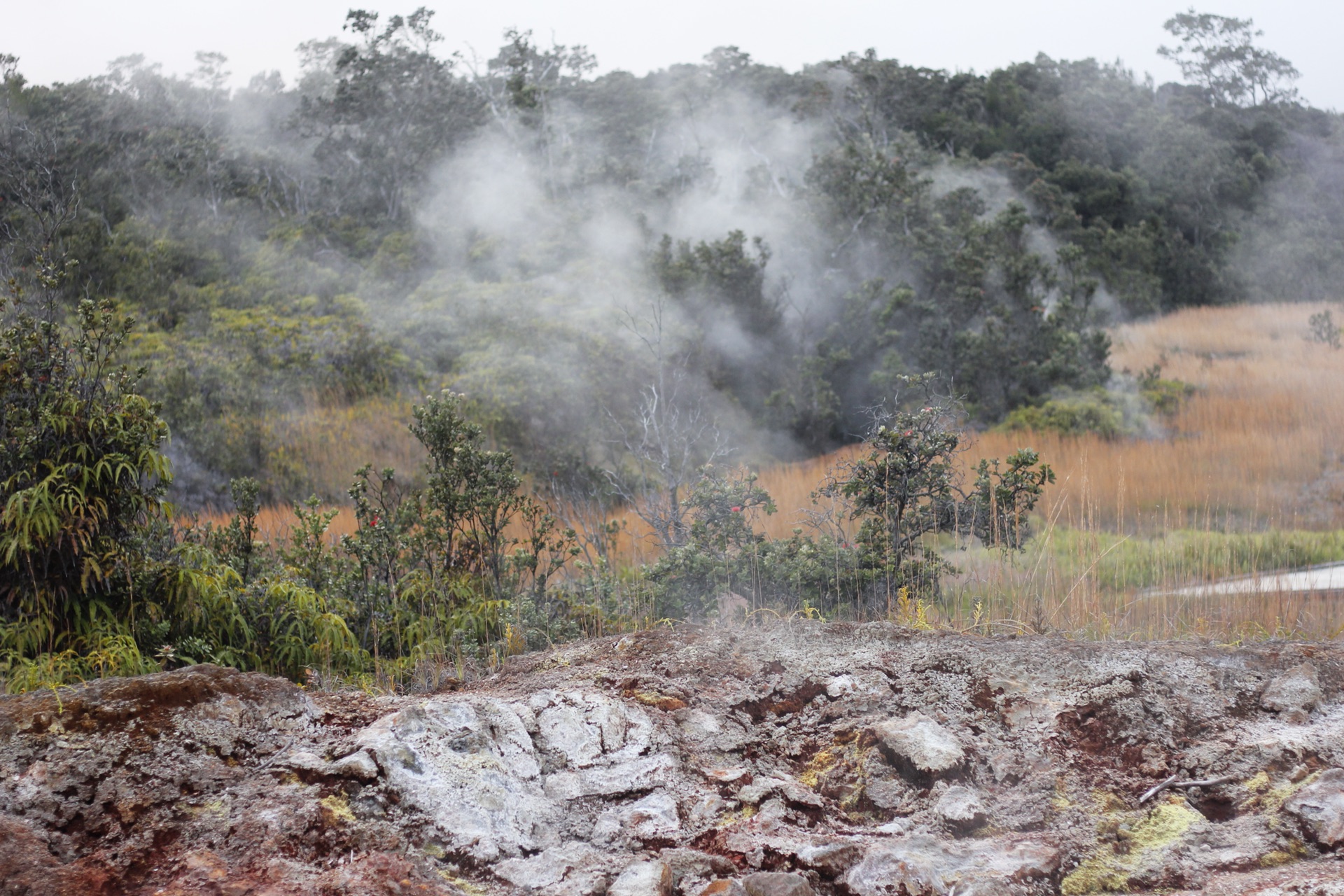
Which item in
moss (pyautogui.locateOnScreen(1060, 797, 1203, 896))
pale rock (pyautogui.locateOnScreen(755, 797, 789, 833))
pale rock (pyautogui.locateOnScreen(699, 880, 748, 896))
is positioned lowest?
moss (pyautogui.locateOnScreen(1060, 797, 1203, 896))

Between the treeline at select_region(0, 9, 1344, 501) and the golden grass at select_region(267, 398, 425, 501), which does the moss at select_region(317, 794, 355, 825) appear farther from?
the golden grass at select_region(267, 398, 425, 501)

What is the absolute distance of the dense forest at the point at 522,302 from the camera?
15.1 ft

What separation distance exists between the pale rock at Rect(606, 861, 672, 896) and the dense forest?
102 inches

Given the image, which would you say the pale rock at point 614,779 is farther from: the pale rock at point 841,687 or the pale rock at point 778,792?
the pale rock at point 841,687

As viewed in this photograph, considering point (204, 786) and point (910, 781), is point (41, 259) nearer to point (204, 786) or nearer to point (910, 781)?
point (204, 786)

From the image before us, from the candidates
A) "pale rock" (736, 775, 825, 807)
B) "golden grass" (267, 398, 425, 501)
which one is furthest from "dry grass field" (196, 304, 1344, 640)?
"pale rock" (736, 775, 825, 807)

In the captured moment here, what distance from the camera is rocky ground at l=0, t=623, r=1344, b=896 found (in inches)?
83.1

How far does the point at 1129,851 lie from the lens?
2273 millimetres

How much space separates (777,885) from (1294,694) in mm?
1772

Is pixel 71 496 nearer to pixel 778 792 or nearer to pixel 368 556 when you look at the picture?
pixel 368 556

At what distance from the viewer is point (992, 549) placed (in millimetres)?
5277

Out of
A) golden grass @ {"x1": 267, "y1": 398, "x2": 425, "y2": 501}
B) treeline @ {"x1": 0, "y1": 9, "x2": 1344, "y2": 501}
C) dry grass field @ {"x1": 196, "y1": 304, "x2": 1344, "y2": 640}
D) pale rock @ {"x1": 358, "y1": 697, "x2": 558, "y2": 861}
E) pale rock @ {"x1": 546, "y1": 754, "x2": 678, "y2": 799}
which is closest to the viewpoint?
pale rock @ {"x1": 358, "y1": 697, "x2": 558, "y2": 861}

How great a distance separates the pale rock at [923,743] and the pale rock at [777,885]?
2.11 ft

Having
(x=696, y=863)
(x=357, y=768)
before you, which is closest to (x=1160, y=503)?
(x=696, y=863)
